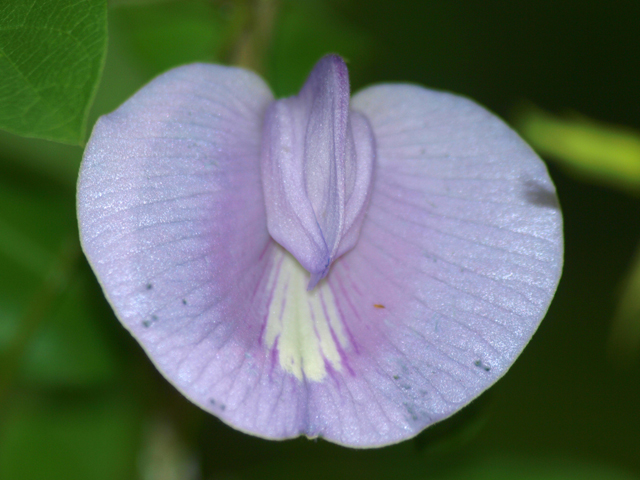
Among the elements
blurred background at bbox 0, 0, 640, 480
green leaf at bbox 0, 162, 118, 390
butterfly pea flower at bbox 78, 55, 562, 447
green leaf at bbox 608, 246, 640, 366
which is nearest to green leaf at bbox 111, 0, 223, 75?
blurred background at bbox 0, 0, 640, 480

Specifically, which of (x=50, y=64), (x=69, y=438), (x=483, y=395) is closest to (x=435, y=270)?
(x=483, y=395)

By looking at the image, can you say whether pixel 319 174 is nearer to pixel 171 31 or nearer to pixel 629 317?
pixel 629 317

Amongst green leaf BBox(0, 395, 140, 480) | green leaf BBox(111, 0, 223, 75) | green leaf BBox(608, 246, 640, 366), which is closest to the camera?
green leaf BBox(608, 246, 640, 366)

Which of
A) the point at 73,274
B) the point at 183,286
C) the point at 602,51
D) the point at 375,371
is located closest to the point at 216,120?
the point at 183,286

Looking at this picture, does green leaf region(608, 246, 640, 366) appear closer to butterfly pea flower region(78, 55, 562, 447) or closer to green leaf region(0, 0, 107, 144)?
butterfly pea flower region(78, 55, 562, 447)

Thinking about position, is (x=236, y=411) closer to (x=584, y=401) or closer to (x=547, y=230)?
(x=547, y=230)

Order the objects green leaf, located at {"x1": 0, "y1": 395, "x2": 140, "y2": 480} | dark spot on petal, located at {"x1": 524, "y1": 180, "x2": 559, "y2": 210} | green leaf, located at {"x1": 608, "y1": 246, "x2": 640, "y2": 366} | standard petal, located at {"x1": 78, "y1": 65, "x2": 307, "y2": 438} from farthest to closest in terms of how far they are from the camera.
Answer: green leaf, located at {"x1": 0, "y1": 395, "x2": 140, "y2": 480}, green leaf, located at {"x1": 608, "y1": 246, "x2": 640, "y2": 366}, dark spot on petal, located at {"x1": 524, "y1": 180, "x2": 559, "y2": 210}, standard petal, located at {"x1": 78, "y1": 65, "x2": 307, "y2": 438}
